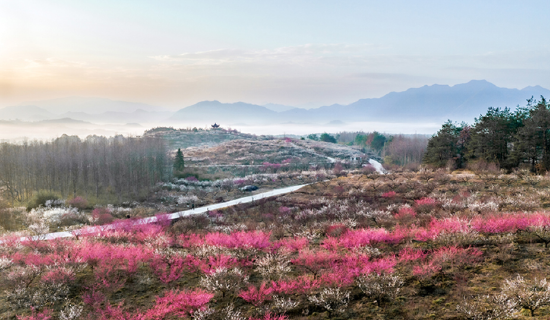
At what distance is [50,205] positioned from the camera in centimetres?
3666

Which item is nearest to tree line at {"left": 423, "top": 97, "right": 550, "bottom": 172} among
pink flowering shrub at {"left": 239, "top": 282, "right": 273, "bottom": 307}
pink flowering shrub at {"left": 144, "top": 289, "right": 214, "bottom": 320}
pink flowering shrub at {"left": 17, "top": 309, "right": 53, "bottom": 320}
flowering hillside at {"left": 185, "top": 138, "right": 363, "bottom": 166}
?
pink flowering shrub at {"left": 239, "top": 282, "right": 273, "bottom": 307}

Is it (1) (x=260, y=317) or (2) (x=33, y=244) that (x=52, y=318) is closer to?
(1) (x=260, y=317)

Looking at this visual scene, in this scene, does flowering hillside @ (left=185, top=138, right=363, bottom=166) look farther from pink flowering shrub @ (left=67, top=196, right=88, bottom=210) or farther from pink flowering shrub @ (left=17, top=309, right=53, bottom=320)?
pink flowering shrub @ (left=17, top=309, right=53, bottom=320)

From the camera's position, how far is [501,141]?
4297 cm

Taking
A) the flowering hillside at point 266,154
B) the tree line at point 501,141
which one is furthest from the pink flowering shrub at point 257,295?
the flowering hillside at point 266,154

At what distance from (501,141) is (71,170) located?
6083 centimetres

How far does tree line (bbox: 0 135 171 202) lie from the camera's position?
138ft

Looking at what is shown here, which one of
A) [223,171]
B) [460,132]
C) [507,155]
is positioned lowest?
[223,171]

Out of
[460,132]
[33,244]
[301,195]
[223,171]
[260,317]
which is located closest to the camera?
[260,317]

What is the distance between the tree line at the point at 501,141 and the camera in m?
36.6

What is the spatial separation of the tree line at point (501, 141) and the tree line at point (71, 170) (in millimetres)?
49796

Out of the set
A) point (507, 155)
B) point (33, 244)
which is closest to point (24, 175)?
point (33, 244)

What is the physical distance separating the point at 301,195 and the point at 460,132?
110 feet

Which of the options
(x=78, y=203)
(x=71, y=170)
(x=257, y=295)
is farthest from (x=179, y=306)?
(x=71, y=170)
